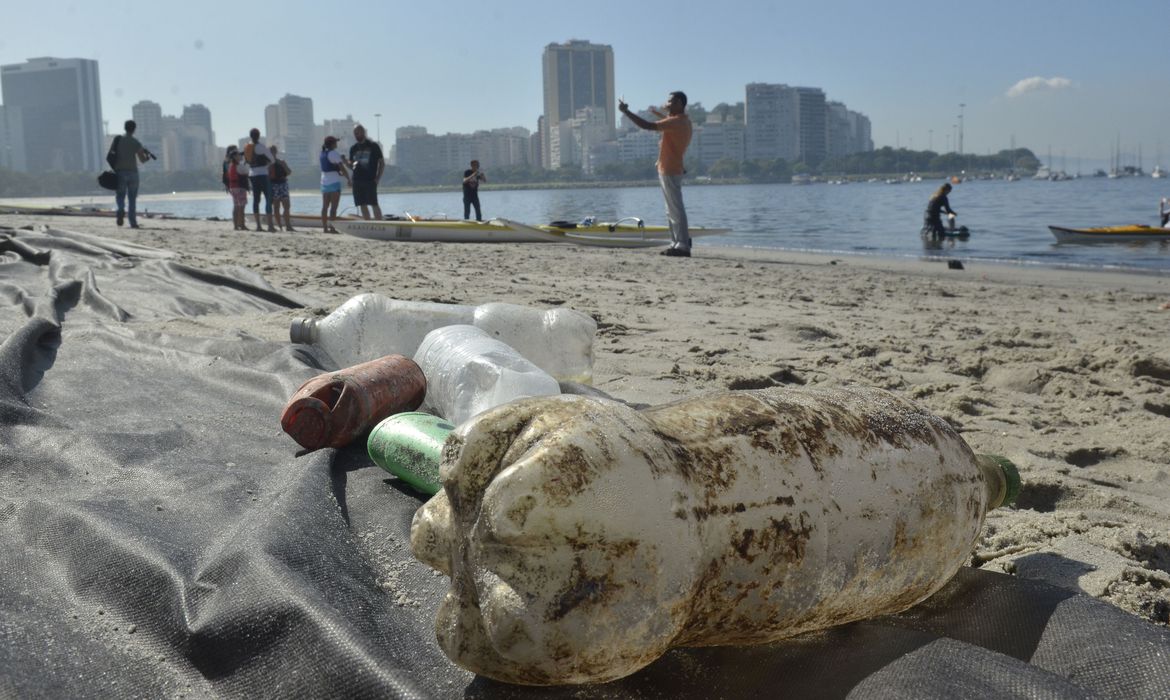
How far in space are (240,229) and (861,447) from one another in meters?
16.3

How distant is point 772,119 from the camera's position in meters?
153

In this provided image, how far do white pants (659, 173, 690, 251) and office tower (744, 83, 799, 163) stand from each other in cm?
14394

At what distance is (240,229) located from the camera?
53.6ft

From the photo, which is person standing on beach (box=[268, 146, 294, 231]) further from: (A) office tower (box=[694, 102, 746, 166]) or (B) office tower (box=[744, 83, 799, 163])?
(B) office tower (box=[744, 83, 799, 163])

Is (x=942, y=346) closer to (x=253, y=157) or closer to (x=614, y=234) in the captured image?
(x=614, y=234)

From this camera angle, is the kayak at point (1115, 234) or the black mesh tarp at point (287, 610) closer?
the black mesh tarp at point (287, 610)

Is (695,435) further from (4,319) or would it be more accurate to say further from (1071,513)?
(4,319)

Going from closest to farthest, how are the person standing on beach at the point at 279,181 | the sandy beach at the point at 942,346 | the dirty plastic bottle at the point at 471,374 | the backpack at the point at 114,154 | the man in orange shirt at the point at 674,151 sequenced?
the sandy beach at the point at 942,346, the dirty plastic bottle at the point at 471,374, the man in orange shirt at the point at 674,151, the backpack at the point at 114,154, the person standing on beach at the point at 279,181

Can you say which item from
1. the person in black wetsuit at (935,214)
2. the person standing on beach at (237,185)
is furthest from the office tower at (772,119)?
the person standing on beach at (237,185)

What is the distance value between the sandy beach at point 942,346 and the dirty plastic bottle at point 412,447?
1.27m

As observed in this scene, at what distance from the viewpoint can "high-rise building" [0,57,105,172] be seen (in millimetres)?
139125

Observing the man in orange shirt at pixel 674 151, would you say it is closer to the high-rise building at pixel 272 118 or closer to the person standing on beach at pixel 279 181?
the person standing on beach at pixel 279 181

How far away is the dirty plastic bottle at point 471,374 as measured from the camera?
2.77 meters

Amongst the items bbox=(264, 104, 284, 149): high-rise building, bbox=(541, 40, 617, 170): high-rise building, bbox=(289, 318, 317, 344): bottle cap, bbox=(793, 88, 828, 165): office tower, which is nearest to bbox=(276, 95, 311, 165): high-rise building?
bbox=(264, 104, 284, 149): high-rise building
